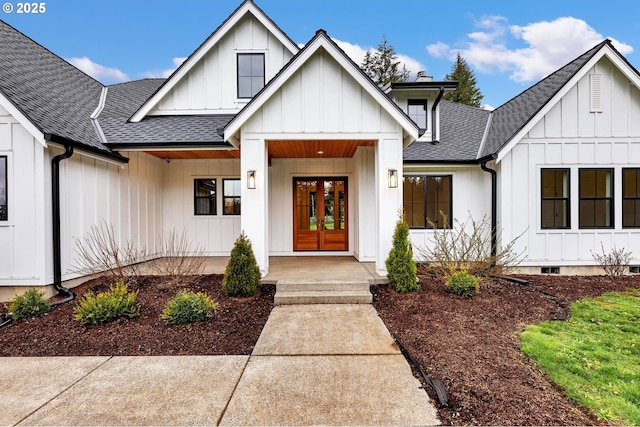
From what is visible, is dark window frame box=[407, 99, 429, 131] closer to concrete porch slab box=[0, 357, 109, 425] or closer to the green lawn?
the green lawn

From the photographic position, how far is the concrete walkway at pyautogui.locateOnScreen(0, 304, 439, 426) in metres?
2.75

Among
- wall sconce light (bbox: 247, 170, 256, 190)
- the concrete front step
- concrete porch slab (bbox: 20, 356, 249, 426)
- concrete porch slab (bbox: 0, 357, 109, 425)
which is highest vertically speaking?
wall sconce light (bbox: 247, 170, 256, 190)

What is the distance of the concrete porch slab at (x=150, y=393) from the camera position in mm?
2746

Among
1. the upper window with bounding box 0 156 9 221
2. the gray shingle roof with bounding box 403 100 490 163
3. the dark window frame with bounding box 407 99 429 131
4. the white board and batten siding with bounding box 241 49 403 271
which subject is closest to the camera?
the upper window with bounding box 0 156 9 221

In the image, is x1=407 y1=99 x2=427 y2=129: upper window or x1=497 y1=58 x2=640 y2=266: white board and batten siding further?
x1=407 y1=99 x2=427 y2=129: upper window

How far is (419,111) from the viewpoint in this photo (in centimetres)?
1013

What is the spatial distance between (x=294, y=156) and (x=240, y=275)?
463cm

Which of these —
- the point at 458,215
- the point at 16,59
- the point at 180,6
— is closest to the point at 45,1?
the point at 16,59

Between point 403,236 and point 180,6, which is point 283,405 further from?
point 180,6

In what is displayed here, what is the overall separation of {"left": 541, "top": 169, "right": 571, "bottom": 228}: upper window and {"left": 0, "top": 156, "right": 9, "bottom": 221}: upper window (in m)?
11.8

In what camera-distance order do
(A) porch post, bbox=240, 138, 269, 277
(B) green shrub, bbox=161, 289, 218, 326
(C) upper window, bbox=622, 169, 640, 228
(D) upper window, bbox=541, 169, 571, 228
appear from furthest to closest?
(D) upper window, bbox=541, 169, 571, 228 → (C) upper window, bbox=622, 169, 640, 228 → (A) porch post, bbox=240, 138, 269, 277 → (B) green shrub, bbox=161, 289, 218, 326

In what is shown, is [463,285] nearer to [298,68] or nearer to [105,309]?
[298,68]

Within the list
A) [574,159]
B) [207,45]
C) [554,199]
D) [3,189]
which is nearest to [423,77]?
[574,159]

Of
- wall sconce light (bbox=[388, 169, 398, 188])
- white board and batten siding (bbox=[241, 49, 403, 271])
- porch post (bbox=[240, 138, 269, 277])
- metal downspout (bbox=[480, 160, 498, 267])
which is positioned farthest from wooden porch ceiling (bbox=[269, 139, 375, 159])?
metal downspout (bbox=[480, 160, 498, 267])
